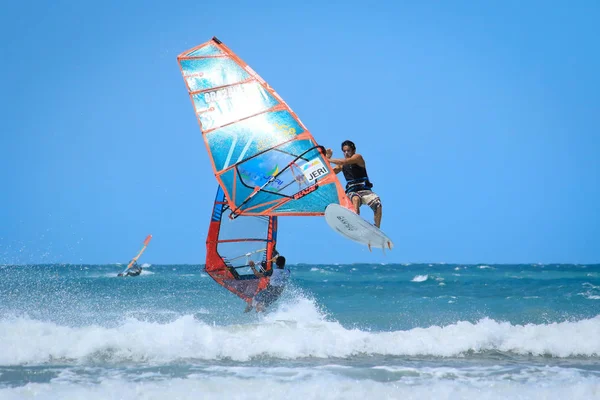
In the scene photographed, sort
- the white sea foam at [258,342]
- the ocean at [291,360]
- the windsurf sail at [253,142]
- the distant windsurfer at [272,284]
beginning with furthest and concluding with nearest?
the distant windsurfer at [272,284]
the white sea foam at [258,342]
the windsurf sail at [253,142]
the ocean at [291,360]

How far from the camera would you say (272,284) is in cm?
1332

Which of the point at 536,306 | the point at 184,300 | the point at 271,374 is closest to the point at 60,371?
the point at 271,374

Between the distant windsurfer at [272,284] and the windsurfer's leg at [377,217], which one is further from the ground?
the windsurfer's leg at [377,217]

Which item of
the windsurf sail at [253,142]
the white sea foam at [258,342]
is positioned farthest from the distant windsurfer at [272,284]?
the windsurf sail at [253,142]

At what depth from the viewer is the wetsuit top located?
32.3 feet

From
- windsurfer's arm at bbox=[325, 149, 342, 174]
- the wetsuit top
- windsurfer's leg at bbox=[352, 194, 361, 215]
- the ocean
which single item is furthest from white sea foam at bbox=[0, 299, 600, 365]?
windsurfer's arm at bbox=[325, 149, 342, 174]

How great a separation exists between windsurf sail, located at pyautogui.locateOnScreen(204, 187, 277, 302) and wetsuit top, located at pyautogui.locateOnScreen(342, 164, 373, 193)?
3.70 meters

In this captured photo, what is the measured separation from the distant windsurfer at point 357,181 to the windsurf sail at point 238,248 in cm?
371

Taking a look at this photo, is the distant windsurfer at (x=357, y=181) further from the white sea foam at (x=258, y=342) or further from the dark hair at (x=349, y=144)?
the white sea foam at (x=258, y=342)

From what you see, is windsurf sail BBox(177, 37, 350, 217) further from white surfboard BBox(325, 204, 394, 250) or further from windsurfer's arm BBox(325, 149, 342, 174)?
white surfboard BBox(325, 204, 394, 250)

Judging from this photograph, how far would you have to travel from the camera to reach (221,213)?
517 inches

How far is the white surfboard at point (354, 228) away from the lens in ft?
30.9

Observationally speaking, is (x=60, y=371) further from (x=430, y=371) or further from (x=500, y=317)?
(x=500, y=317)

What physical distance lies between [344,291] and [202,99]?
55.9 feet
